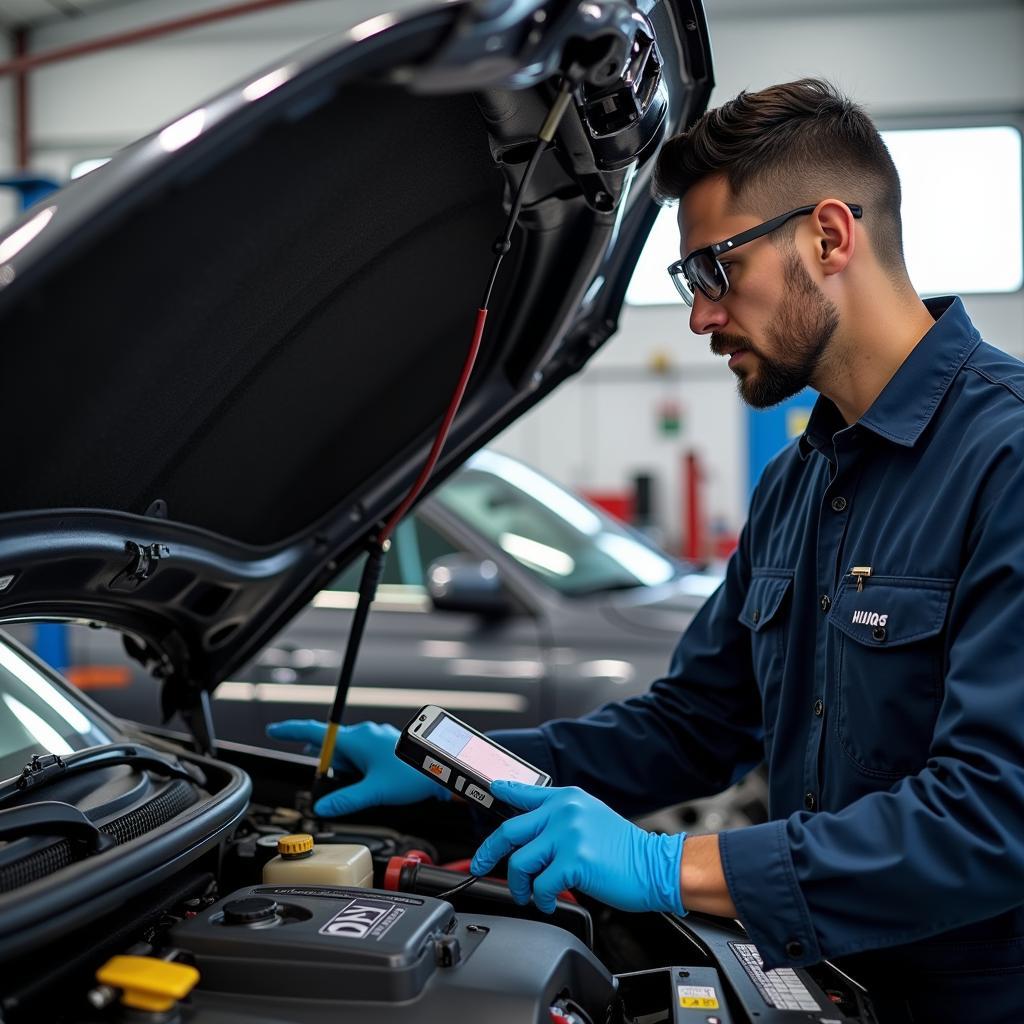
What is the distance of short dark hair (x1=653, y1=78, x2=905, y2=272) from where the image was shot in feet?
4.83

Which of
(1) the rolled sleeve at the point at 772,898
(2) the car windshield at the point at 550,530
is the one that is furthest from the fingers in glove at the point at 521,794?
(2) the car windshield at the point at 550,530

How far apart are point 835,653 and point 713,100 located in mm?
6763

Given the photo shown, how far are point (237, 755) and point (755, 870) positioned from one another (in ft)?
Answer: 3.23

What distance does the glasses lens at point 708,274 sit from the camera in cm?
147

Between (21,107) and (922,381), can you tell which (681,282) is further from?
(21,107)

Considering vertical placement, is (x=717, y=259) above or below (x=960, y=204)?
below

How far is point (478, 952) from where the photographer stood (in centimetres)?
117

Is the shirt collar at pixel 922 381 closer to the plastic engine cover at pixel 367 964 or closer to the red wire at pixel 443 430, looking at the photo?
the red wire at pixel 443 430

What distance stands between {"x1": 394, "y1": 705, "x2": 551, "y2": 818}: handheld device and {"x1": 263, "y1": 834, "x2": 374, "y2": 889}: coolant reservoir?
14 centimetres

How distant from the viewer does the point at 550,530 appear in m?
3.68

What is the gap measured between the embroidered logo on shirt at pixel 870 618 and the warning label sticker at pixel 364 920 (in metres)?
0.66

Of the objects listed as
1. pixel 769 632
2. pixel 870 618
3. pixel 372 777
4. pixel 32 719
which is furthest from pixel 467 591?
pixel 870 618

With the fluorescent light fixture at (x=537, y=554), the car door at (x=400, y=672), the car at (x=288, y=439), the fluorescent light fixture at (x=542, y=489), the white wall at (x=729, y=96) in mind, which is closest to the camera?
the car at (x=288, y=439)

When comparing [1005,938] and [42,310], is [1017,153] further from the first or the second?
[42,310]
